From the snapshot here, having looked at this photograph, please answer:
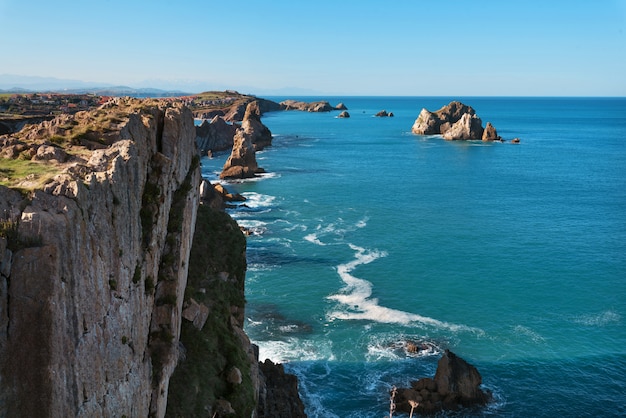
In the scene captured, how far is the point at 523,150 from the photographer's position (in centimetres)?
16800

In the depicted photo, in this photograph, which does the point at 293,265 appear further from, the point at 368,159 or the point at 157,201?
the point at 368,159

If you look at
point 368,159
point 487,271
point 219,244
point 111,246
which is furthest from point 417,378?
point 368,159

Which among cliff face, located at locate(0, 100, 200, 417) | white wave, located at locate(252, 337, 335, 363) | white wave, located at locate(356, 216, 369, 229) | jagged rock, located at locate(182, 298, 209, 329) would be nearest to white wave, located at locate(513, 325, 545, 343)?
white wave, located at locate(252, 337, 335, 363)

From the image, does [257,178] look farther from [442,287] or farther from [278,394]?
[278,394]

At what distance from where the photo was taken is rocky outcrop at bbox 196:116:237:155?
16475 cm

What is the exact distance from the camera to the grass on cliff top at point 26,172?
57.7ft

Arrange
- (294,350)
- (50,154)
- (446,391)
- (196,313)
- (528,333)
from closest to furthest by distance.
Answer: (50,154), (196,313), (446,391), (294,350), (528,333)

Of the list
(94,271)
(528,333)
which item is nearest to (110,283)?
(94,271)

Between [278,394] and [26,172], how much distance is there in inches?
993

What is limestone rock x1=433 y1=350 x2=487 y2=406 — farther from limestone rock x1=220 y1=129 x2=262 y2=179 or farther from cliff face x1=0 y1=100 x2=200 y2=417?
limestone rock x1=220 y1=129 x2=262 y2=179

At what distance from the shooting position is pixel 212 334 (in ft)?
111

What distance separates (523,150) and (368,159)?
174 ft

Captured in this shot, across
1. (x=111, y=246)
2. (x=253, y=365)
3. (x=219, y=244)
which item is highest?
(x=111, y=246)

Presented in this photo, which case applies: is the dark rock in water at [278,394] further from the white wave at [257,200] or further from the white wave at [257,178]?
the white wave at [257,178]
